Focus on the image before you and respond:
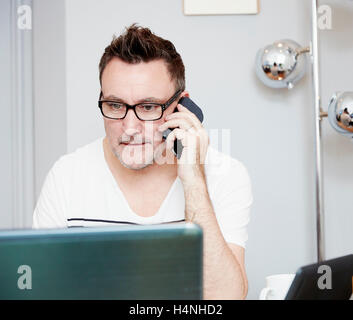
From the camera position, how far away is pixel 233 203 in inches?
40.5

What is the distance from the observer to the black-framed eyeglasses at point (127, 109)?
101 cm

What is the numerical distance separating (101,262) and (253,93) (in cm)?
118

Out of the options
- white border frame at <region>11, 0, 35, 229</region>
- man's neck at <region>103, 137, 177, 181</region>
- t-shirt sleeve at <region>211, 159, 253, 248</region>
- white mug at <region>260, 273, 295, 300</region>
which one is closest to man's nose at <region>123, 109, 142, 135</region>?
man's neck at <region>103, 137, 177, 181</region>

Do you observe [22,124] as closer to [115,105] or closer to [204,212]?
[115,105]

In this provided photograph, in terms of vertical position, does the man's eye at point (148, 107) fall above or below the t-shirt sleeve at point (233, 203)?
above

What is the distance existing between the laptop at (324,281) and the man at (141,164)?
0.33 meters

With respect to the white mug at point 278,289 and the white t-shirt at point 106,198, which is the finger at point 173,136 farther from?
the white mug at point 278,289

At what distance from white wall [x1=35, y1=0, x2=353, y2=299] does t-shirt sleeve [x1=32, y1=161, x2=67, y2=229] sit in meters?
0.41

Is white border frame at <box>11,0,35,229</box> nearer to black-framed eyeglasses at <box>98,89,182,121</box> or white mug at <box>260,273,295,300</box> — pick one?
black-framed eyeglasses at <box>98,89,182,121</box>

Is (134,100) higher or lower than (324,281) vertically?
higher

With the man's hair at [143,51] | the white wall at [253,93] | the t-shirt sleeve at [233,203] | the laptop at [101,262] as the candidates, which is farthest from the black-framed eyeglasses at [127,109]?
the laptop at [101,262]

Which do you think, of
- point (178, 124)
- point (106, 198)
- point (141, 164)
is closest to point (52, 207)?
point (106, 198)

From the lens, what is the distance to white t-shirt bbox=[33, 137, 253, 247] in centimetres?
103

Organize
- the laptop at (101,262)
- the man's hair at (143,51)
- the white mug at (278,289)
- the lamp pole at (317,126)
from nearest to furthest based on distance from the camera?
the laptop at (101,262)
the white mug at (278,289)
the man's hair at (143,51)
the lamp pole at (317,126)
